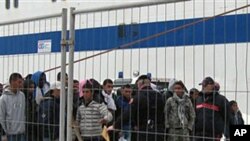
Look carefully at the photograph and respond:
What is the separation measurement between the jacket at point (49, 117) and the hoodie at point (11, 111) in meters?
0.34

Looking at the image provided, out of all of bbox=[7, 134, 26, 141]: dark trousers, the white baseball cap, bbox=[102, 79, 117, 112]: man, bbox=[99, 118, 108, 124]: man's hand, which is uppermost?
the white baseball cap

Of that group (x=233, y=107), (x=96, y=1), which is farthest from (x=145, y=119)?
(x=96, y=1)

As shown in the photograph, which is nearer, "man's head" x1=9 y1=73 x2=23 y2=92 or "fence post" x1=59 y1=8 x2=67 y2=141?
"fence post" x1=59 y1=8 x2=67 y2=141

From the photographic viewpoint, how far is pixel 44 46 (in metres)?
7.60

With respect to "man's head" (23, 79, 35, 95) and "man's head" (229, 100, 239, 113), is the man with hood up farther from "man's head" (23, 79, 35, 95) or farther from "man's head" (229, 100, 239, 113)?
"man's head" (229, 100, 239, 113)

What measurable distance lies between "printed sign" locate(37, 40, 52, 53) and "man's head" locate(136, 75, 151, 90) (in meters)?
1.07

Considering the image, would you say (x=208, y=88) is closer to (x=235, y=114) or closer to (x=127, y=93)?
(x=235, y=114)

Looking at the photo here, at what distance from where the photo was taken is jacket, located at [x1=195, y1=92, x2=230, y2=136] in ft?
19.5

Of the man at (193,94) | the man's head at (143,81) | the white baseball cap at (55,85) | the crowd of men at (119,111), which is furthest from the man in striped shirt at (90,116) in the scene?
the man at (193,94)

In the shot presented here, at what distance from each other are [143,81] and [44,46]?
120 cm

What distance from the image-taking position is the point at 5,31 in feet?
27.2

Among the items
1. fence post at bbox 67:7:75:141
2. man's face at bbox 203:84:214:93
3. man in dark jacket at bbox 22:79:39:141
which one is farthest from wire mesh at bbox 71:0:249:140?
man in dark jacket at bbox 22:79:39:141

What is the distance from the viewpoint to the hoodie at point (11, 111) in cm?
788

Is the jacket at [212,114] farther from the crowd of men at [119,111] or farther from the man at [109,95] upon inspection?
the man at [109,95]
